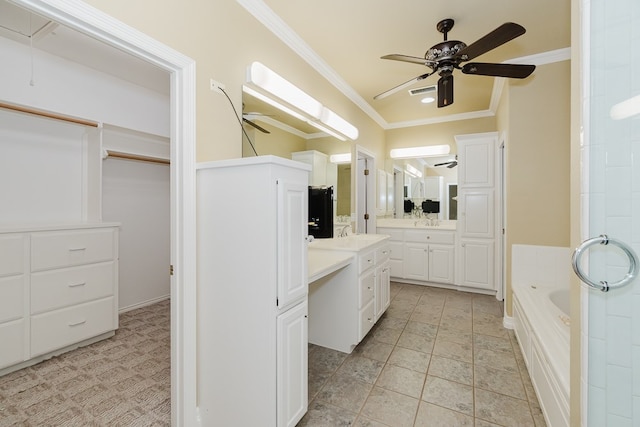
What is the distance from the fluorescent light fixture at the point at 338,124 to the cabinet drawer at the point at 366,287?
1.58 m

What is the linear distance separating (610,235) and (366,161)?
3446 mm

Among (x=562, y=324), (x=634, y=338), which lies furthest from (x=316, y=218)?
(x=634, y=338)

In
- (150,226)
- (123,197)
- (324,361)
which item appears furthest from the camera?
A: (150,226)

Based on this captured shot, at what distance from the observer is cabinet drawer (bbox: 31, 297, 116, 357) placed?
7.09 feet

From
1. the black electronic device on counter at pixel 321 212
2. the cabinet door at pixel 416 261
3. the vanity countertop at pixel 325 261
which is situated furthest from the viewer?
the cabinet door at pixel 416 261

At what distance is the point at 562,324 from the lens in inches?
70.8

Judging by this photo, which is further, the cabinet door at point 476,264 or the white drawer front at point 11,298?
the cabinet door at point 476,264

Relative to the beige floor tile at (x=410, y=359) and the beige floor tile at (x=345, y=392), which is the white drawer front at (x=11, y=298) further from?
the beige floor tile at (x=410, y=359)

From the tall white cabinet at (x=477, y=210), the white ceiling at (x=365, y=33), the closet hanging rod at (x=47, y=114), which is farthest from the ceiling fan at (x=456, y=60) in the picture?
the closet hanging rod at (x=47, y=114)

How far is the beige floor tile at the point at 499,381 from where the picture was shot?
185 cm

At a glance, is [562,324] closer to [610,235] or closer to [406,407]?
[406,407]

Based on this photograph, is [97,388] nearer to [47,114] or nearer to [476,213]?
[47,114]

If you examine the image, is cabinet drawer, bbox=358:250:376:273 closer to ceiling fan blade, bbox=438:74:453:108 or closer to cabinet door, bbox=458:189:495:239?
ceiling fan blade, bbox=438:74:453:108

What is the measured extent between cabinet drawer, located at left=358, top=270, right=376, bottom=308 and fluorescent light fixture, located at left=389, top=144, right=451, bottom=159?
2815 mm
